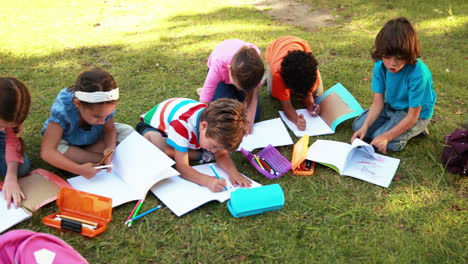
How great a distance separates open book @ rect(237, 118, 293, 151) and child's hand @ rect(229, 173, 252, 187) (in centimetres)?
38

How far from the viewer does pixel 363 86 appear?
3688mm

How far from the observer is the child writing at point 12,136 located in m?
1.92

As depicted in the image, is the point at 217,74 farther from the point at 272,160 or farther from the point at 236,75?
the point at 272,160

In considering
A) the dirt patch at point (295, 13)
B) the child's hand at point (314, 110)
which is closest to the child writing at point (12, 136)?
the child's hand at point (314, 110)

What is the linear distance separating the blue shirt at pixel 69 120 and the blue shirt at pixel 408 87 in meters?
1.99

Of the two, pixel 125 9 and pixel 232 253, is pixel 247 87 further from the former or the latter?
pixel 125 9

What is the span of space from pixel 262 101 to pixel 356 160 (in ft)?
3.96

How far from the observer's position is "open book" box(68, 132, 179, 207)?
87.3 inches

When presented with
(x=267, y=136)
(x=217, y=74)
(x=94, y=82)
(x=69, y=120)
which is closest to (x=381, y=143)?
(x=267, y=136)

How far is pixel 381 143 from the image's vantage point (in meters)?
2.68

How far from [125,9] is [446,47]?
5084 millimetres

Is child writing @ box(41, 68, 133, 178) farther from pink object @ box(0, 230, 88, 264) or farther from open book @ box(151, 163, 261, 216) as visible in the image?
pink object @ box(0, 230, 88, 264)

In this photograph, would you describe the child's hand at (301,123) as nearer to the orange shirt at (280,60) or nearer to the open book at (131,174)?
the orange shirt at (280,60)

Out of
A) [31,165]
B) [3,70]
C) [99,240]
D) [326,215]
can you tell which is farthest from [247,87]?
[3,70]
